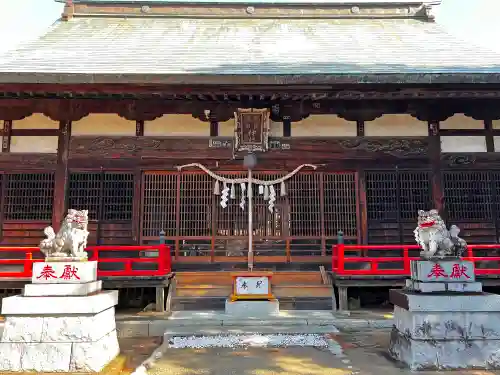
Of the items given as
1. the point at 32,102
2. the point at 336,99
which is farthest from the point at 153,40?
the point at 336,99

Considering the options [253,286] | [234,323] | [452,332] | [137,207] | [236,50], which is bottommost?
[234,323]

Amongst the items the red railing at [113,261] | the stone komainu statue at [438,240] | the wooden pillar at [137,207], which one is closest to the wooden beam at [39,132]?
the wooden pillar at [137,207]

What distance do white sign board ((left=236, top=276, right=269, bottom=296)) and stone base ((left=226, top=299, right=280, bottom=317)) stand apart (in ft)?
0.74

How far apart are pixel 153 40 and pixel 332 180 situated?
7.64m

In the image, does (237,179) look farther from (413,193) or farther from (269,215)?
(413,193)

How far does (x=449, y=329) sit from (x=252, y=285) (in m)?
3.97

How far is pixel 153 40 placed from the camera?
12.8 m

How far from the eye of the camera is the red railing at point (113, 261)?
837 cm

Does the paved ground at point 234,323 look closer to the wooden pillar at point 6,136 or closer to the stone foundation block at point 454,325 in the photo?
the stone foundation block at point 454,325

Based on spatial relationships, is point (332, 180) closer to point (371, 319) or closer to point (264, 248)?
point (264, 248)

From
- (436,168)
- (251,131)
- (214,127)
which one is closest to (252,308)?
(251,131)

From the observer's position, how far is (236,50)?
1198 centimetres

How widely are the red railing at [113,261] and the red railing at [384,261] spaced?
13.1 feet

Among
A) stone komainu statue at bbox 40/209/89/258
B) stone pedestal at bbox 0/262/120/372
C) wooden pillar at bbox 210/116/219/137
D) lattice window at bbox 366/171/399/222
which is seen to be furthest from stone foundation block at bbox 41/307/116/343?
lattice window at bbox 366/171/399/222
